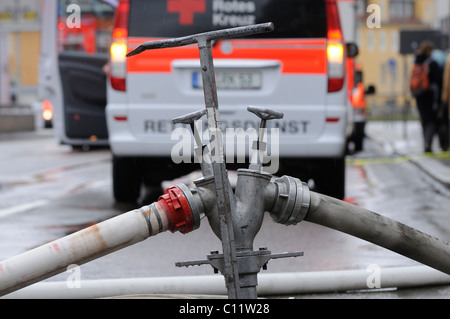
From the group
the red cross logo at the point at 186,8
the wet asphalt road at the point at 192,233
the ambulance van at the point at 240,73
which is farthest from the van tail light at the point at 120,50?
the wet asphalt road at the point at 192,233

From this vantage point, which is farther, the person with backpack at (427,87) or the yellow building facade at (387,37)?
the yellow building facade at (387,37)

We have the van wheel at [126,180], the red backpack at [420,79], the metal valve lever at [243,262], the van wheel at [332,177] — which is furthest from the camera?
the red backpack at [420,79]

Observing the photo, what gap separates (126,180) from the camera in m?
8.23

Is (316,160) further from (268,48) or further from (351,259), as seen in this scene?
(351,259)

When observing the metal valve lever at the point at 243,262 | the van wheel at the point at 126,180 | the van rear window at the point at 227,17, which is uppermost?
→ the van rear window at the point at 227,17

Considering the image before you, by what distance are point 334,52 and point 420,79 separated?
8.22m

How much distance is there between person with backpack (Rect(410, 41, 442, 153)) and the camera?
50.3 feet

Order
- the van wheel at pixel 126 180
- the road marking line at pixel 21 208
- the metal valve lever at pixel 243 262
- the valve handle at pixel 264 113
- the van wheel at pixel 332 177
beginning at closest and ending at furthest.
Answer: the metal valve lever at pixel 243 262, the valve handle at pixel 264 113, the van wheel at pixel 332 177, the van wheel at pixel 126 180, the road marking line at pixel 21 208

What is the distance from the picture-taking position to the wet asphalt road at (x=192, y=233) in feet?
17.4

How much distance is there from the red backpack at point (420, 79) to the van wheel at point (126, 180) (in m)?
8.00

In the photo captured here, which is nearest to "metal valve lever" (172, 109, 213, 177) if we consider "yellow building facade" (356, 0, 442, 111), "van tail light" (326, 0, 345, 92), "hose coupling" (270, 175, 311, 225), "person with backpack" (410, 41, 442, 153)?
"hose coupling" (270, 175, 311, 225)

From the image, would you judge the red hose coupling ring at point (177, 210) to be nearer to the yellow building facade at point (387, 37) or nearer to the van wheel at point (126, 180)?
the van wheel at point (126, 180)

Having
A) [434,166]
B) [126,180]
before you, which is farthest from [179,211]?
[434,166]

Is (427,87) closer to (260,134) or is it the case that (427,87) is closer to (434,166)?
(434,166)
